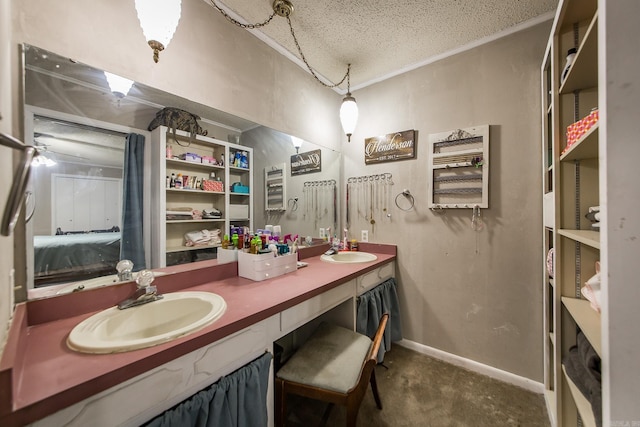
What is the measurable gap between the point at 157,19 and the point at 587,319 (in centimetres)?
205

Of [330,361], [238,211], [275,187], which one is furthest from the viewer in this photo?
[275,187]

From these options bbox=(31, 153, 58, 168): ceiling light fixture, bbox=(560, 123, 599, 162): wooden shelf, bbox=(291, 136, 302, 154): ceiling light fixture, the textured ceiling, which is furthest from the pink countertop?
the textured ceiling

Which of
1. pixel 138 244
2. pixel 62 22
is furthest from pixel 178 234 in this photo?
pixel 62 22

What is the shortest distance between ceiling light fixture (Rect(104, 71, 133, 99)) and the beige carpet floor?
186 cm

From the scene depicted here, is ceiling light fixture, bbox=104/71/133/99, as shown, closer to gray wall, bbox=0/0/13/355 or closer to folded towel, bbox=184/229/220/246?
gray wall, bbox=0/0/13/355

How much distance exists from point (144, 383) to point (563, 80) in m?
1.99

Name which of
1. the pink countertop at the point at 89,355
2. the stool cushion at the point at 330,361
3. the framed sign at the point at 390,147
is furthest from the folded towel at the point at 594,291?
the framed sign at the point at 390,147

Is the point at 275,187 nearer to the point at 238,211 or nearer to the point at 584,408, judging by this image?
the point at 238,211

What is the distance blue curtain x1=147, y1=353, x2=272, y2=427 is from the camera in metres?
0.71

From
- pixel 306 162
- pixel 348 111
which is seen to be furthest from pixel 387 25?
pixel 306 162

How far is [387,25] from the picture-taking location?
1541 mm

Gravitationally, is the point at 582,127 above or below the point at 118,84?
below

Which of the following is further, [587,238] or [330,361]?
[330,361]

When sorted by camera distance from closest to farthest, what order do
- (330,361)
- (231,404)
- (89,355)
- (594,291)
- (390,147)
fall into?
(89,355) < (231,404) < (594,291) < (330,361) < (390,147)
